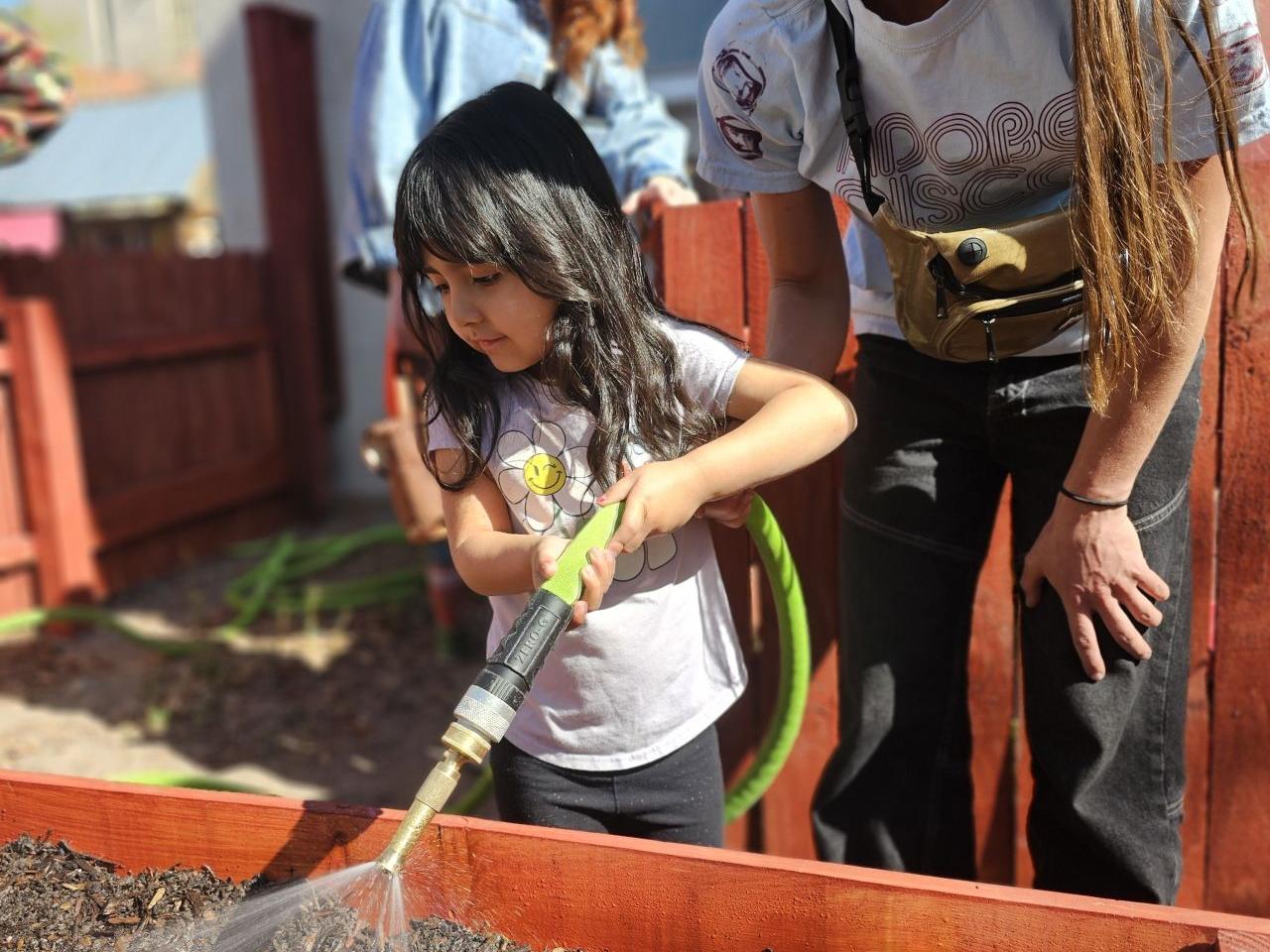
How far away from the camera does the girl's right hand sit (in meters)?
1.19

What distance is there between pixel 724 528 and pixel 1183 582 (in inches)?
32.8

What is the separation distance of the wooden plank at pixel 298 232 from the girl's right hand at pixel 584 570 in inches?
213

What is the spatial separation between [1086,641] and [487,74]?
1866 mm

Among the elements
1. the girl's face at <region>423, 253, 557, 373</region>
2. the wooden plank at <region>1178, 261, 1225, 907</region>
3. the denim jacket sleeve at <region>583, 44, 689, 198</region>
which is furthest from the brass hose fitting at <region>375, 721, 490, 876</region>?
the denim jacket sleeve at <region>583, 44, 689, 198</region>

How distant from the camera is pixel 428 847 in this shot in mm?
1288

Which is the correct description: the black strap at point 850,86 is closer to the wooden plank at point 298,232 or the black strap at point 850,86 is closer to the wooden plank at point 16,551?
the wooden plank at point 16,551

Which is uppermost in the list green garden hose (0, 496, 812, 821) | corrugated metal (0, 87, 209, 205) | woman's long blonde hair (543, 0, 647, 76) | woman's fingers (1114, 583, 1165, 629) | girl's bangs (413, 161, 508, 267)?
corrugated metal (0, 87, 209, 205)

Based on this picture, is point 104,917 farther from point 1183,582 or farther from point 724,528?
point 1183,582

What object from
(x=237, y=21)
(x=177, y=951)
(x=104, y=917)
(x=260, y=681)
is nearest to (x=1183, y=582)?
(x=177, y=951)

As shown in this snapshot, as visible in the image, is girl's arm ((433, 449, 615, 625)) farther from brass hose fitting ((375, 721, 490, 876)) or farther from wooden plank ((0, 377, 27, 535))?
wooden plank ((0, 377, 27, 535))

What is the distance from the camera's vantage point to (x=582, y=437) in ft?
4.85

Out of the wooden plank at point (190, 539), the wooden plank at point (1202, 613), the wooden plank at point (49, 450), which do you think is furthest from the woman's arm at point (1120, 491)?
the wooden plank at point (190, 539)

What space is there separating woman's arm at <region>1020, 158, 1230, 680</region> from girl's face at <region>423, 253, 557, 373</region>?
0.71 m

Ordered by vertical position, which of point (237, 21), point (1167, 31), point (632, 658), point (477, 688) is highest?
point (237, 21)
